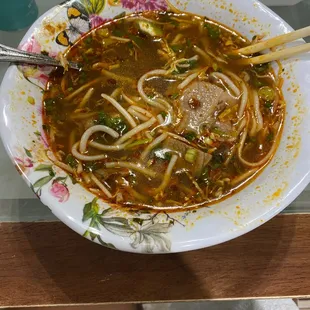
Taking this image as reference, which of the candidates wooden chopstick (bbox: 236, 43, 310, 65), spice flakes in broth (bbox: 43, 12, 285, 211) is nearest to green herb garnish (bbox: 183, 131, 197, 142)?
spice flakes in broth (bbox: 43, 12, 285, 211)

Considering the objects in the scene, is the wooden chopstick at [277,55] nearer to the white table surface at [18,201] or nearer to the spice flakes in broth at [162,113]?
the spice flakes in broth at [162,113]

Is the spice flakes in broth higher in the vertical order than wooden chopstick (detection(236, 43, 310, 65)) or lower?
lower

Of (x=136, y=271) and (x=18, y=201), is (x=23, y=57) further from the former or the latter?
(x=136, y=271)

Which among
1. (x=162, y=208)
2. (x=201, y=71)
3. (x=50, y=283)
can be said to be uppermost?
(x=201, y=71)

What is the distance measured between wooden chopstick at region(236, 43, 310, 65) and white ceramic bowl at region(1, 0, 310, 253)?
41mm

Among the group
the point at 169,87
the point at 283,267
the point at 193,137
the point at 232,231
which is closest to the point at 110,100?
the point at 169,87

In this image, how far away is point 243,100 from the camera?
1781 mm

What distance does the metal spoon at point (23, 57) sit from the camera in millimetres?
1547

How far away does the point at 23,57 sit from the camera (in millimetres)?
1582

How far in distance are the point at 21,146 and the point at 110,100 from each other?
0.45m

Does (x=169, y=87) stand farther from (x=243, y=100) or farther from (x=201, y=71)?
(x=243, y=100)

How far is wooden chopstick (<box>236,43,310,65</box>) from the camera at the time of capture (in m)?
1.67

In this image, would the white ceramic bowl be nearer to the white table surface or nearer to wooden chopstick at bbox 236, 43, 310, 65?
wooden chopstick at bbox 236, 43, 310, 65

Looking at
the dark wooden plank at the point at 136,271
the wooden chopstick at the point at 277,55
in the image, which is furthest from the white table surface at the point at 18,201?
the wooden chopstick at the point at 277,55
